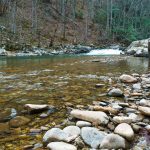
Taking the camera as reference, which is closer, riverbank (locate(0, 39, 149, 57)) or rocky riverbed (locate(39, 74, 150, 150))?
rocky riverbed (locate(39, 74, 150, 150))

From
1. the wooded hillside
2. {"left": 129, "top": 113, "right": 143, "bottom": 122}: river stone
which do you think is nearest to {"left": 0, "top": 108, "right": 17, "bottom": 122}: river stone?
{"left": 129, "top": 113, "right": 143, "bottom": 122}: river stone

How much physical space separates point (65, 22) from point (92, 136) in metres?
42.4

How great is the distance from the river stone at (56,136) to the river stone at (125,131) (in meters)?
0.68

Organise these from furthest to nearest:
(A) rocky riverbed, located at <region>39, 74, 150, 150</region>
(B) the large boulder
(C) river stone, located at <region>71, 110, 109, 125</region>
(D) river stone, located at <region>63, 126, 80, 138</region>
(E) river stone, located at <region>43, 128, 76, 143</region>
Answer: (B) the large boulder → (C) river stone, located at <region>71, 110, 109, 125</region> → (D) river stone, located at <region>63, 126, 80, 138</region> → (E) river stone, located at <region>43, 128, 76, 143</region> → (A) rocky riverbed, located at <region>39, 74, 150, 150</region>

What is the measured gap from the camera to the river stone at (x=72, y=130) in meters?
4.23

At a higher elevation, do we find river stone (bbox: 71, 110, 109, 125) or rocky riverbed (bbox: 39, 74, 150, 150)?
river stone (bbox: 71, 110, 109, 125)

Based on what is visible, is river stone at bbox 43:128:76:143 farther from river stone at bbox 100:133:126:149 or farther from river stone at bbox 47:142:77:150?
river stone at bbox 100:133:126:149

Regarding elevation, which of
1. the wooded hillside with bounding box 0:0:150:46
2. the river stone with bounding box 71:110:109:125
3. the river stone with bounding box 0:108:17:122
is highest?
the wooded hillside with bounding box 0:0:150:46

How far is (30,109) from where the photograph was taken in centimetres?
554

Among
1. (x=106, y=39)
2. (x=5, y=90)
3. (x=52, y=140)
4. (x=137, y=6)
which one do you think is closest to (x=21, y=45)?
(x=106, y=39)

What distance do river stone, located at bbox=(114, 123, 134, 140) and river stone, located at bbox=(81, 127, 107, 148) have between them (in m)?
0.23

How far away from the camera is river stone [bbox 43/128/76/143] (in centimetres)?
409

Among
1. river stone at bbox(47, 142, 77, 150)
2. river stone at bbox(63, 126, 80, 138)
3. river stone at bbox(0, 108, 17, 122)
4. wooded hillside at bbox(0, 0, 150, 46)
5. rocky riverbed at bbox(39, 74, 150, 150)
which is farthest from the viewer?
wooded hillside at bbox(0, 0, 150, 46)

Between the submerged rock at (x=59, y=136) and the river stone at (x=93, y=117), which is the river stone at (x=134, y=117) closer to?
the river stone at (x=93, y=117)
